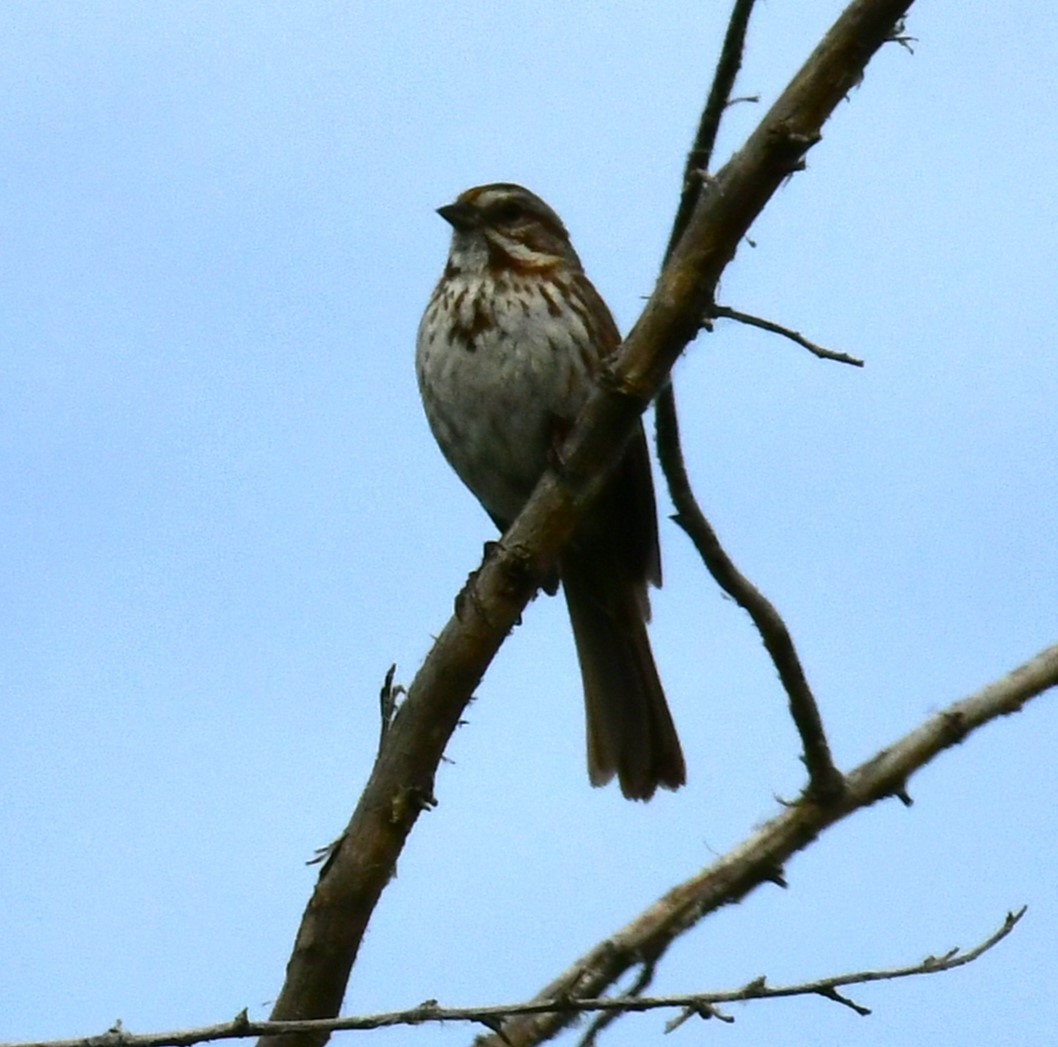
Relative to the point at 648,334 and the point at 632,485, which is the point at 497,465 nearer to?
the point at 632,485

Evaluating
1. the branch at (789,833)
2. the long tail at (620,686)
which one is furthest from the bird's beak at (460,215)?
the branch at (789,833)

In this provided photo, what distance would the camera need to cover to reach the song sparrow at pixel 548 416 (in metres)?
6.03

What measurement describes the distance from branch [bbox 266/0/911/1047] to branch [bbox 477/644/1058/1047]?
1.37 feet

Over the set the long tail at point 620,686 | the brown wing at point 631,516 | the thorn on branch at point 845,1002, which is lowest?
the thorn on branch at point 845,1002

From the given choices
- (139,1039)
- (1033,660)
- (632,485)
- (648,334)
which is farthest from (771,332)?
(632,485)

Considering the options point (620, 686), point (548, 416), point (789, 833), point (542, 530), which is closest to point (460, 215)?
point (548, 416)

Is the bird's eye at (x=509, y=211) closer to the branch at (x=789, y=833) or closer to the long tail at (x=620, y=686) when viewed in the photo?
the long tail at (x=620, y=686)

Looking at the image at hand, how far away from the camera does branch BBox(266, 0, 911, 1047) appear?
3.87 meters

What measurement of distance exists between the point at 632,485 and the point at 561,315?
0.62 meters

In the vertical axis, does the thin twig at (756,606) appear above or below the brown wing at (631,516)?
below

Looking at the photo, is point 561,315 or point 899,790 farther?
point 561,315

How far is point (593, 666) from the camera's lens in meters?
6.58

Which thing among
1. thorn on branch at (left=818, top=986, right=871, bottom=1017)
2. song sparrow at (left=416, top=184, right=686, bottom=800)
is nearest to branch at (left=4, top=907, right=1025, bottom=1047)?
thorn on branch at (left=818, top=986, right=871, bottom=1017)

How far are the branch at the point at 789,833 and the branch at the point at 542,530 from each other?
419mm
